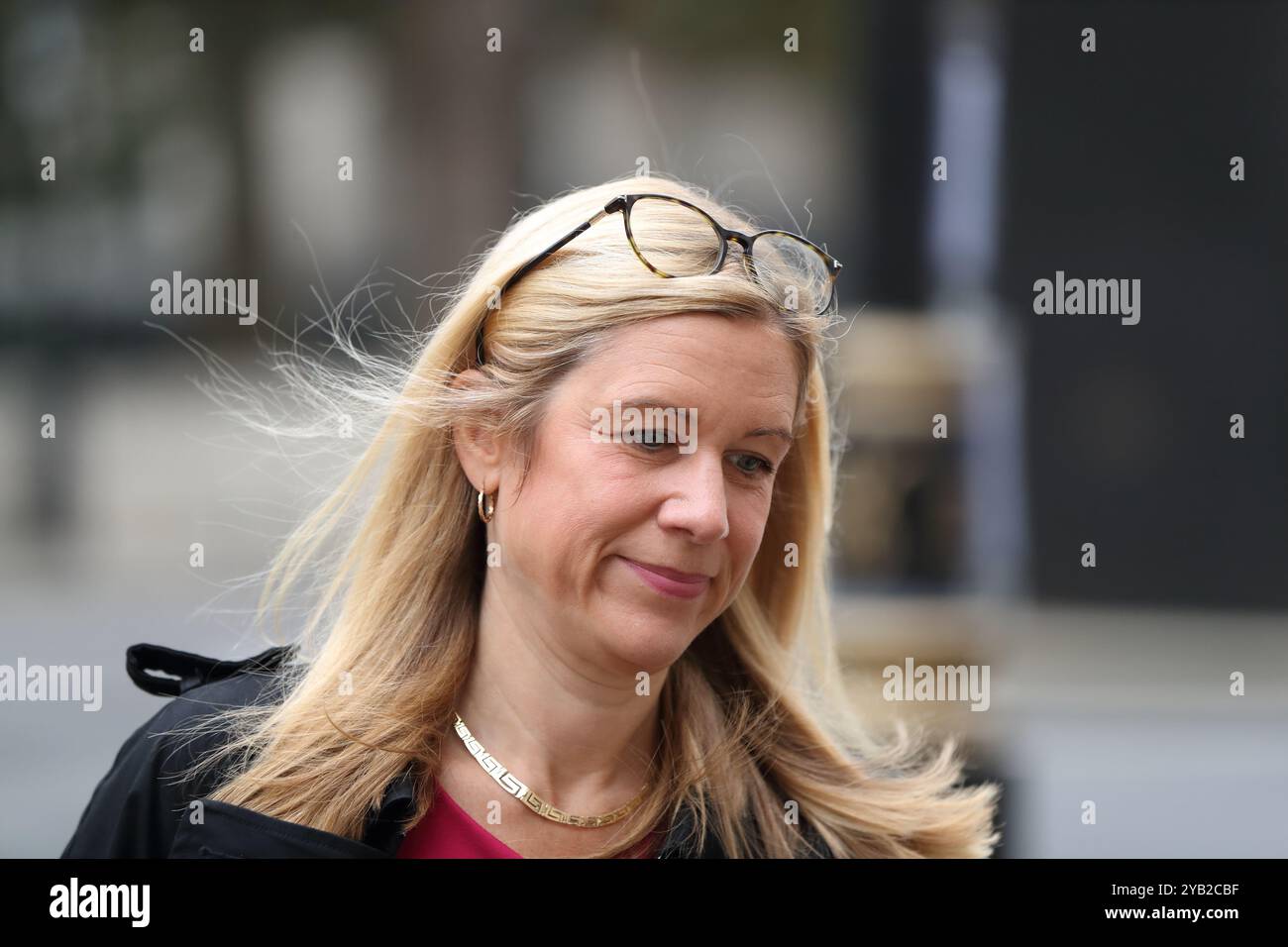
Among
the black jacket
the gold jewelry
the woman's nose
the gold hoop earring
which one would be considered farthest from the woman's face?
the black jacket

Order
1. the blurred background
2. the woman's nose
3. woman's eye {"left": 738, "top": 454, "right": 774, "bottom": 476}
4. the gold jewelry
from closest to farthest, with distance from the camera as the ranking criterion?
1. the woman's nose
2. woman's eye {"left": 738, "top": 454, "right": 774, "bottom": 476}
3. the gold jewelry
4. the blurred background

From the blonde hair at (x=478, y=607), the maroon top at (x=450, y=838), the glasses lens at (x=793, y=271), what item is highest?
the glasses lens at (x=793, y=271)

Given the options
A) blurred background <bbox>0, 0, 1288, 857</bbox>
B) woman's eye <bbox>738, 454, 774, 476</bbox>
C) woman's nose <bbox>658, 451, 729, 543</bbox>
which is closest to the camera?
woman's nose <bbox>658, 451, 729, 543</bbox>

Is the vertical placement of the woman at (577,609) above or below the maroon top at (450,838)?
above

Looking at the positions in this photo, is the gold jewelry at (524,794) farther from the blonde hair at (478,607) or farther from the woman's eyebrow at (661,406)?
the woman's eyebrow at (661,406)

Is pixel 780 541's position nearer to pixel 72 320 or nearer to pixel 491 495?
pixel 491 495

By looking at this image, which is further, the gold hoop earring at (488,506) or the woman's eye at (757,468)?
the gold hoop earring at (488,506)

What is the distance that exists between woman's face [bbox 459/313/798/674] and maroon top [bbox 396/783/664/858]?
1.10ft

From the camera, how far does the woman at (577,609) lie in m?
1.88

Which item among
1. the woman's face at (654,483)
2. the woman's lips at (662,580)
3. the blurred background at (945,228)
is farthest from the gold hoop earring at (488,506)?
the blurred background at (945,228)

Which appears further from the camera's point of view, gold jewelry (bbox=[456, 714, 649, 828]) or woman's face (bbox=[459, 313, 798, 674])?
gold jewelry (bbox=[456, 714, 649, 828])

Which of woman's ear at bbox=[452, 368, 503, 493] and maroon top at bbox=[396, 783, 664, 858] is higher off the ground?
woman's ear at bbox=[452, 368, 503, 493]

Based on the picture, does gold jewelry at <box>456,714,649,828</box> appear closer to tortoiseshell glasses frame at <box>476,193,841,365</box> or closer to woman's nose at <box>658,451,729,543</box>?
woman's nose at <box>658,451,729,543</box>

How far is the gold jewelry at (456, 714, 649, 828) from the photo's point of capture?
6.64 feet
